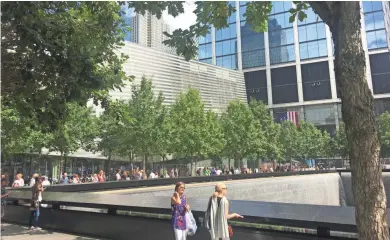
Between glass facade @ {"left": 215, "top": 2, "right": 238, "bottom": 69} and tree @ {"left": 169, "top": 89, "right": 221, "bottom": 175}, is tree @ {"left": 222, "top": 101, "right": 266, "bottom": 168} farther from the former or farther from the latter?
glass facade @ {"left": 215, "top": 2, "right": 238, "bottom": 69}

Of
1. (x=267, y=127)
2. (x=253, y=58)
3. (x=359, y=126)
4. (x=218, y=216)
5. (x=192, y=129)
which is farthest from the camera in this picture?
(x=253, y=58)

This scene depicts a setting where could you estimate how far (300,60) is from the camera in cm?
7494

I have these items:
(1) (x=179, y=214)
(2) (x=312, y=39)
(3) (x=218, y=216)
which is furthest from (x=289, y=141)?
(3) (x=218, y=216)

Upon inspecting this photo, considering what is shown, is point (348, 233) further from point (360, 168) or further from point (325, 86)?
point (325, 86)

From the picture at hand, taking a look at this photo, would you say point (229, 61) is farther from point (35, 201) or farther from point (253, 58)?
point (35, 201)

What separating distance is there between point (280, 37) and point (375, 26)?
58.7ft

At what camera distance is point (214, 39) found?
3282 inches

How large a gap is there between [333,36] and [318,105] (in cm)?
7423

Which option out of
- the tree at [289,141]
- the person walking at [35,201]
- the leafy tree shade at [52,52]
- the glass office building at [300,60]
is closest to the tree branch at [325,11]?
the leafy tree shade at [52,52]

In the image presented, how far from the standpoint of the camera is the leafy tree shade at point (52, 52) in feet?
19.8

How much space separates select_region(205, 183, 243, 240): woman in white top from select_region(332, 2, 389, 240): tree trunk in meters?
2.85

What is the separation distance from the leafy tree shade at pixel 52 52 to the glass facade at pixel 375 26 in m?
70.5

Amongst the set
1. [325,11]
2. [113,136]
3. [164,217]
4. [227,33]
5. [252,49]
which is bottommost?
[164,217]

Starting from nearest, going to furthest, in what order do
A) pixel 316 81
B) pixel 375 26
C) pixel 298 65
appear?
pixel 375 26 < pixel 316 81 < pixel 298 65
